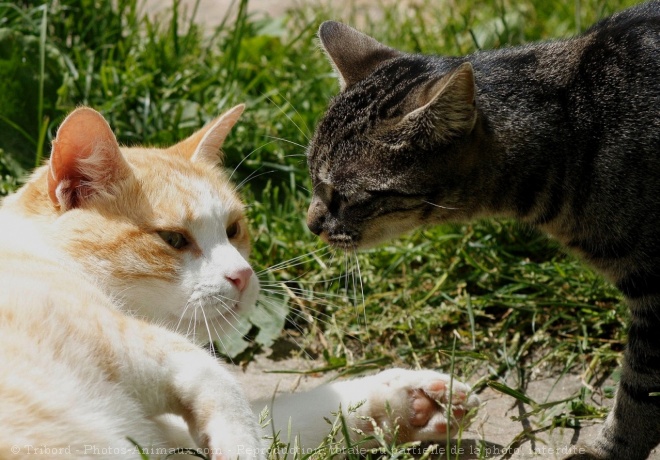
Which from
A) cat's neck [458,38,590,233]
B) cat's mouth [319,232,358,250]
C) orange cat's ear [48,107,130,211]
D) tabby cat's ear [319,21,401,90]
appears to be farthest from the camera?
tabby cat's ear [319,21,401,90]

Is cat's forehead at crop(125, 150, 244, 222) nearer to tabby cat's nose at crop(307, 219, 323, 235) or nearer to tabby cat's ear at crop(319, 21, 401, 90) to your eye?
tabby cat's nose at crop(307, 219, 323, 235)

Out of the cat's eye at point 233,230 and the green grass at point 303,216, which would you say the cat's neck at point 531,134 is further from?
the cat's eye at point 233,230

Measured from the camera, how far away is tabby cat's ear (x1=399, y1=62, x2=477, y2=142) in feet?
7.72

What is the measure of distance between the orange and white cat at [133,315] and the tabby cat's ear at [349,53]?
448mm

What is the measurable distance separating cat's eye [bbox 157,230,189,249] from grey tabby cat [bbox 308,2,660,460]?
0.57 metres

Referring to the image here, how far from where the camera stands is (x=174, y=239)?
239cm

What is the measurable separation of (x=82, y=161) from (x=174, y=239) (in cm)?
35

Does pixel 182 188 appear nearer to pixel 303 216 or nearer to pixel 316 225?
pixel 316 225

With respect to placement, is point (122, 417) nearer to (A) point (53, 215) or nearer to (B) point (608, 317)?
(A) point (53, 215)

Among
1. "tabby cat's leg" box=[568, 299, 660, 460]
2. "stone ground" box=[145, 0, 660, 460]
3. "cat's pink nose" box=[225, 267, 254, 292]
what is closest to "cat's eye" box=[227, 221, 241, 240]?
"cat's pink nose" box=[225, 267, 254, 292]

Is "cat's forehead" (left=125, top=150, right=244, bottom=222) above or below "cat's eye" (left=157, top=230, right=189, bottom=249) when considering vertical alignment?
above

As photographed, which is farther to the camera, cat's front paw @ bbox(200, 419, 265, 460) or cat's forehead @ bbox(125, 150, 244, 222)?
cat's forehead @ bbox(125, 150, 244, 222)

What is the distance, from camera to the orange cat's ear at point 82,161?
2299 mm

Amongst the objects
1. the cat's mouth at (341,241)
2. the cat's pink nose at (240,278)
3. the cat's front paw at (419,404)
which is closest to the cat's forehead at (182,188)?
the cat's pink nose at (240,278)
